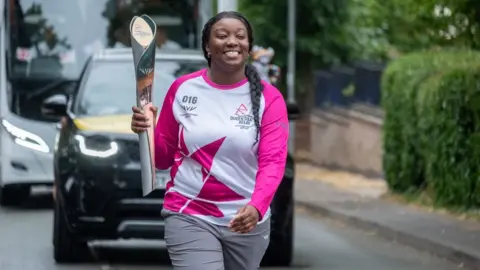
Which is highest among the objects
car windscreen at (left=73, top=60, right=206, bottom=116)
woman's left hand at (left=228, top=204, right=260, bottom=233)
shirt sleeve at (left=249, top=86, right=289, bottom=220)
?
shirt sleeve at (left=249, top=86, right=289, bottom=220)

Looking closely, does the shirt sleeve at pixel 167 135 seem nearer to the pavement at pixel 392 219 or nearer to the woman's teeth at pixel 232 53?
A: the woman's teeth at pixel 232 53

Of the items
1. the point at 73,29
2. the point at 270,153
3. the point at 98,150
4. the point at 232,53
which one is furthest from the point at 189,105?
the point at 73,29

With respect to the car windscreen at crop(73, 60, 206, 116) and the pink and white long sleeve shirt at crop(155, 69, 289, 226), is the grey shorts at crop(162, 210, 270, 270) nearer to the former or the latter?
the pink and white long sleeve shirt at crop(155, 69, 289, 226)

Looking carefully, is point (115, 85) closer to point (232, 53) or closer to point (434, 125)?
point (434, 125)

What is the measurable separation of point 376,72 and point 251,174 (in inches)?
781

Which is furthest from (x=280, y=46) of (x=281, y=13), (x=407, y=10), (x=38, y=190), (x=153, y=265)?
(x=153, y=265)

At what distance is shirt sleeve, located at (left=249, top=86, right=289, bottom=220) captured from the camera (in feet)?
18.7

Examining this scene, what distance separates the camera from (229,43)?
19.2ft

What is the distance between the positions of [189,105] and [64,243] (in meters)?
5.38

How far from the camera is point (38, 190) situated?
19938 mm

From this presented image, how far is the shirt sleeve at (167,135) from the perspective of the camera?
5945 mm

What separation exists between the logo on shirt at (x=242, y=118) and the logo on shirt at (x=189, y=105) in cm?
17

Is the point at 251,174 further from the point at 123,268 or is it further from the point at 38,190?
the point at 38,190

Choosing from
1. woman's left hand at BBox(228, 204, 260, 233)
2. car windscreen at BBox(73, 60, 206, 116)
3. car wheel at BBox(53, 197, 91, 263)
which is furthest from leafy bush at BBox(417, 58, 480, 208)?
woman's left hand at BBox(228, 204, 260, 233)
